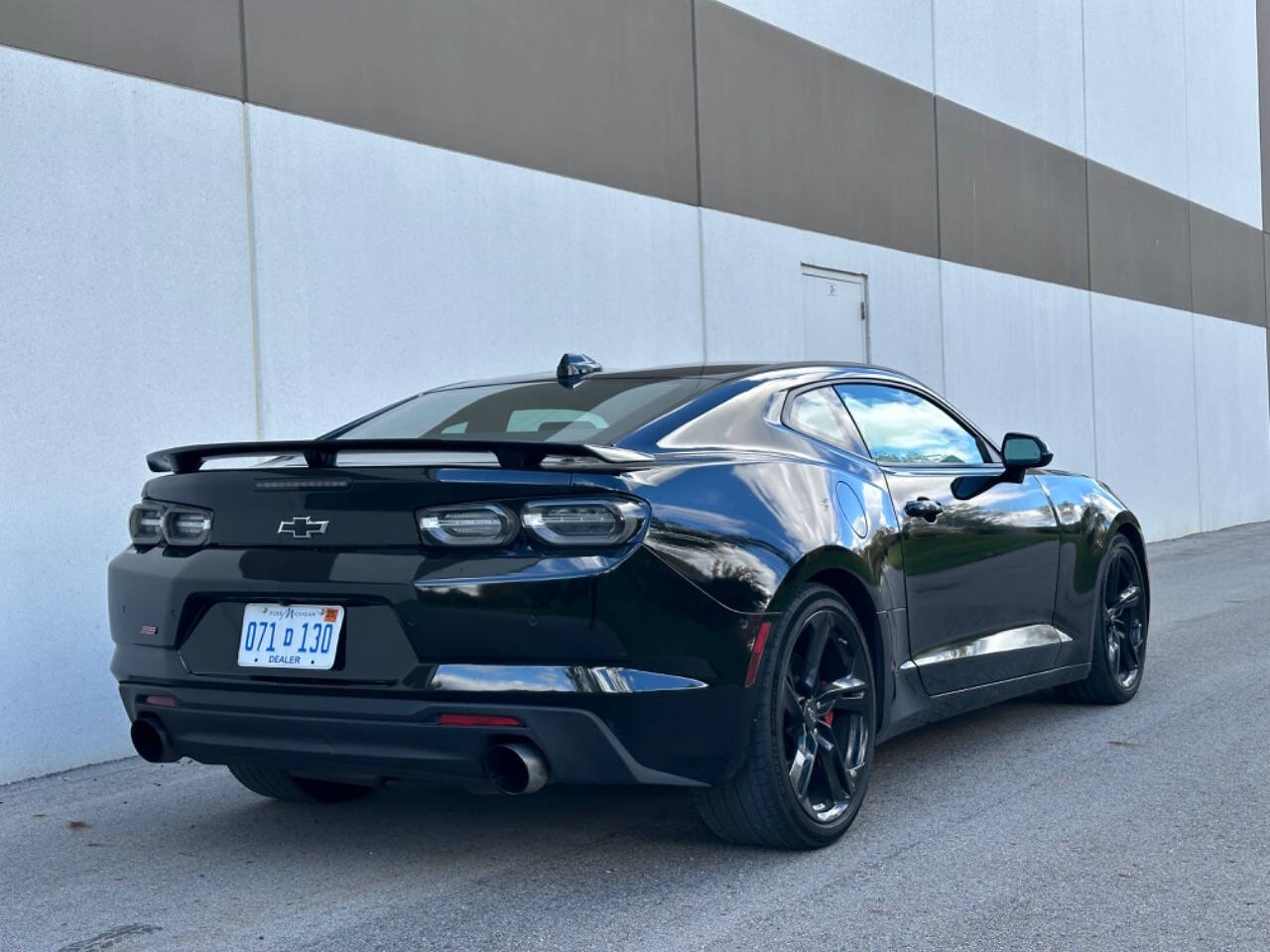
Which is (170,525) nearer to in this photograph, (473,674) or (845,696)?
(473,674)

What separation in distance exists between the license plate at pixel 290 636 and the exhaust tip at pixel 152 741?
0.42 meters

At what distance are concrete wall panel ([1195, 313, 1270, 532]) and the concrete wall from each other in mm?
2154

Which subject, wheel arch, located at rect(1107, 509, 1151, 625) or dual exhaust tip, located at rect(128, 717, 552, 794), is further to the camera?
wheel arch, located at rect(1107, 509, 1151, 625)

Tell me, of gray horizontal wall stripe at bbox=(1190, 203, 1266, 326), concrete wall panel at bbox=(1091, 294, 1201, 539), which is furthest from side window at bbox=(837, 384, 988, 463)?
gray horizontal wall stripe at bbox=(1190, 203, 1266, 326)

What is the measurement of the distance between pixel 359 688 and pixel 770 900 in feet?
3.87

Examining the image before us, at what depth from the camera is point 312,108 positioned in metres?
7.62

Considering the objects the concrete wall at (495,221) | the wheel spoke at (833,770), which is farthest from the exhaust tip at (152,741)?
the concrete wall at (495,221)

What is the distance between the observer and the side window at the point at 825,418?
15.7ft

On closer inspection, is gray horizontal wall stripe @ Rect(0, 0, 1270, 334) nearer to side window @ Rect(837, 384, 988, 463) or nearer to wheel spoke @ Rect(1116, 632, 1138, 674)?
side window @ Rect(837, 384, 988, 463)

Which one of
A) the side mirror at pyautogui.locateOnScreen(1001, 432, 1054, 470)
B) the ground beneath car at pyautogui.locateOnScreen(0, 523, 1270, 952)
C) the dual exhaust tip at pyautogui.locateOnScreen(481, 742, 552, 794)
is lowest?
the ground beneath car at pyautogui.locateOnScreen(0, 523, 1270, 952)

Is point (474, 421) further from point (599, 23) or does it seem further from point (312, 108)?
point (599, 23)

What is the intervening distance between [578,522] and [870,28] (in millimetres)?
10524

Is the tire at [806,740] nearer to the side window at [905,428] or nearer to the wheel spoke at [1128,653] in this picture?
the side window at [905,428]

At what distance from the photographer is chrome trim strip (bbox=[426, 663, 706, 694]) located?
3744 millimetres
